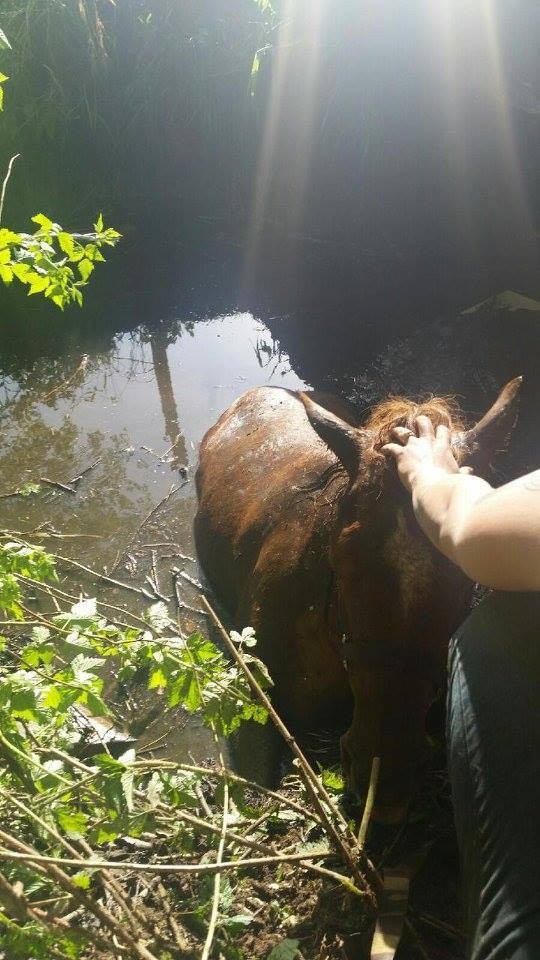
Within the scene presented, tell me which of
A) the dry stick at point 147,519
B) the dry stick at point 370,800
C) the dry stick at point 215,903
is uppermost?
the dry stick at point 147,519

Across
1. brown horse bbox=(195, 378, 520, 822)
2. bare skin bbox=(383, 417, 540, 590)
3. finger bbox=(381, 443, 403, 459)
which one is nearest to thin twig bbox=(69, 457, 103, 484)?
brown horse bbox=(195, 378, 520, 822)

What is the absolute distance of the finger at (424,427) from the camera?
8.48 ft

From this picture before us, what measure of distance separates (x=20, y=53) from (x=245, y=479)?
857 cm

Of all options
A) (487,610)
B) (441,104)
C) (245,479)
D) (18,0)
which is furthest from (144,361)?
(487,610)

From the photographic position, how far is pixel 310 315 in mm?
8477

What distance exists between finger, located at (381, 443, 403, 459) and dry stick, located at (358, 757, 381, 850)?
110cm

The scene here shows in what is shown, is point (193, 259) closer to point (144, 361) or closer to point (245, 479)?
point (144, 361)

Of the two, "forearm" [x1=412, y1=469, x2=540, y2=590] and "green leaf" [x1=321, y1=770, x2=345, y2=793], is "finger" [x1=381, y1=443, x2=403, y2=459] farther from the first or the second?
"green leaf" [x1=321, y1=770, x2=345, y2=793]

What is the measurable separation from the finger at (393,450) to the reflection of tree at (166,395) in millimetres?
3816

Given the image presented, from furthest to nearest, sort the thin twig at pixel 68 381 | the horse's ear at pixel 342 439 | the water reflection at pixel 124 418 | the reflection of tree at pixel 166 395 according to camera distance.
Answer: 1. the thin twig at pixel 68 381
2. the reflection of tree at pixel 166 395
3. the water reflection at pixel 124 418
4. the horse's ear at pixel 342 439

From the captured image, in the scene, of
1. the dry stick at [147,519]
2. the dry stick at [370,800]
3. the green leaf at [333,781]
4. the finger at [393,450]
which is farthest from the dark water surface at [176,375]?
the finger at [393,450]

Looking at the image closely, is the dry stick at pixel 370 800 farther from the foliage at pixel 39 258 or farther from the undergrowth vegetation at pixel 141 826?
the foliage at pixel 39 258

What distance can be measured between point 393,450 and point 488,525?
101cm

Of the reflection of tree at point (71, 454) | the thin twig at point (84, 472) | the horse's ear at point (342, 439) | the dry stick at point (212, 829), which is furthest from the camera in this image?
the thin twig at point (84, 472)
